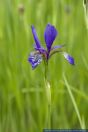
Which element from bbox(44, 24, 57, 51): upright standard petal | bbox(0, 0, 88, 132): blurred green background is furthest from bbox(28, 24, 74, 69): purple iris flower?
bbox(0, 0, 88, 132): blurred green background

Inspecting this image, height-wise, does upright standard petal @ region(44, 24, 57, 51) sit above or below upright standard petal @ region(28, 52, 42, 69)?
above

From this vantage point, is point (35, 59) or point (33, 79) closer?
point (35, 59)

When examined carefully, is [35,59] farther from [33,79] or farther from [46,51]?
[33,79]

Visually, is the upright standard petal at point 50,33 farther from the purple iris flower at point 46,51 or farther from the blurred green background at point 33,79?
the blurred green background at point 33,79

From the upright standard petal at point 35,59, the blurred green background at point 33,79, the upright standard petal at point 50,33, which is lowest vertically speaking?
the blurred green background at point 33,79

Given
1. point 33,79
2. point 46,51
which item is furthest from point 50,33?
point 33,79

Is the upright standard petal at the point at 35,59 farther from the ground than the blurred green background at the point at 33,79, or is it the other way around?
the upright standard petal at the point at 35,59

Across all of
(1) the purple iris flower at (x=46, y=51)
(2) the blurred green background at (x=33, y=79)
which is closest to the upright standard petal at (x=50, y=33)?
(1) the purple iris flower at (x=46, y=51)

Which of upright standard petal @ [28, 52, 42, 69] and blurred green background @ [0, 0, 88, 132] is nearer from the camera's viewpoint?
upright standard petal @ [28, 52, 42, 69]

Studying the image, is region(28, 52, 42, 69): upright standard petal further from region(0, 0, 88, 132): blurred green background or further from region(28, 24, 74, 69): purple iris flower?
region(0, 0, 88, 132): blurred green background
